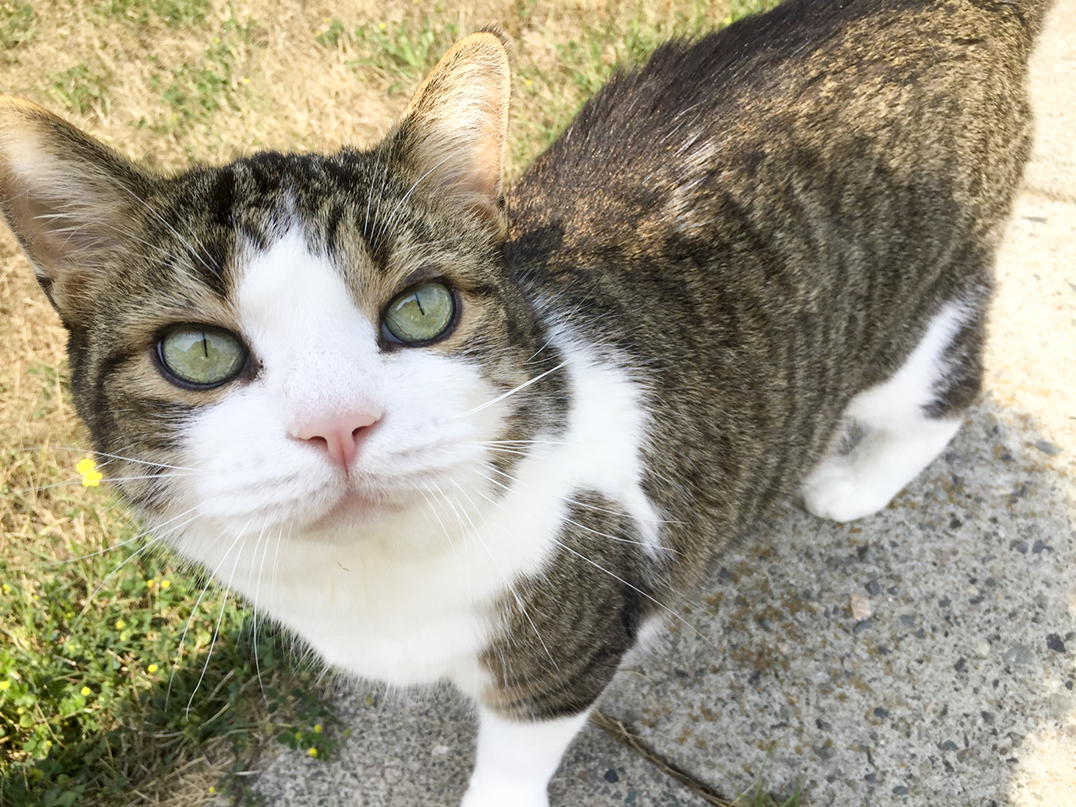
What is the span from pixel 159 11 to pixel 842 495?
10.9 feet

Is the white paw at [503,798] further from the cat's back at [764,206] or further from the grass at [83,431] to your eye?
the cat's back at [764,206]

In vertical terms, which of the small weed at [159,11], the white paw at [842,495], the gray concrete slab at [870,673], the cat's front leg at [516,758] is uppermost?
the small weed at [159,11]

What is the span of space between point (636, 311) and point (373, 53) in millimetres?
2208

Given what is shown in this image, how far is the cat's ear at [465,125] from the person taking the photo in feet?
4.47

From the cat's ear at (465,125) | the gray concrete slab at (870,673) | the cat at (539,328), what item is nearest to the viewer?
the cat at (539,328)

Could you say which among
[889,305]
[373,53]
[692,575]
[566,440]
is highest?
[373,53]

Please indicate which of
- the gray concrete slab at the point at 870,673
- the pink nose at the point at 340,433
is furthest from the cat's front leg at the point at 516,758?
the pink nose at the point at 340,433

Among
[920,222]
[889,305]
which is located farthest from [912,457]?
[920,222]

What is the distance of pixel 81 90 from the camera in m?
3.24

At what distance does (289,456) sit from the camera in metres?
1.07

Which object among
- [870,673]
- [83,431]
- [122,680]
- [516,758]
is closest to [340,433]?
[83,431]

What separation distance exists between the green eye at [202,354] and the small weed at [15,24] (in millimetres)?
3045

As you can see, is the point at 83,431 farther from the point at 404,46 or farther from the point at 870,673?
the point at 404,46

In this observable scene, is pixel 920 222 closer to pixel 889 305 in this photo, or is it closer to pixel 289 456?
pixel 889 305
